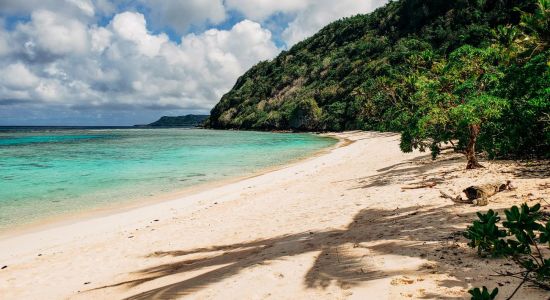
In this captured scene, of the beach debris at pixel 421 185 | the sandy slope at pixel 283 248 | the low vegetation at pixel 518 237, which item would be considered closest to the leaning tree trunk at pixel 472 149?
the sandy slope at pixel 283 248

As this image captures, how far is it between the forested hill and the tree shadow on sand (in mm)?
3368

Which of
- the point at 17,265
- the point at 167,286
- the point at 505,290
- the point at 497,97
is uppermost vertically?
the point at 497,97

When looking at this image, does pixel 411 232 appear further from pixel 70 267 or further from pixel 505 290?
pixel 70 267

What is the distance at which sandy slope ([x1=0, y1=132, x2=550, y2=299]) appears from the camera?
4.82 metres

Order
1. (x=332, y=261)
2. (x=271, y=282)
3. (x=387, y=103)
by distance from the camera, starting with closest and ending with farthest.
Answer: (x=271, y=282) → (x=332, y=261) → (x=387, y=103)

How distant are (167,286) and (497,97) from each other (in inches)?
435

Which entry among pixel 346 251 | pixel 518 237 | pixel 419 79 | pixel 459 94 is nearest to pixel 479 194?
pixel 346 251

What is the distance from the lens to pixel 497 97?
11.0 meters

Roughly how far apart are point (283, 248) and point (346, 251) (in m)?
1.47

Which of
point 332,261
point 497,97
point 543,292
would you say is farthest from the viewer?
point 497,97

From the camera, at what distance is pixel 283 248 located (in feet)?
23.5

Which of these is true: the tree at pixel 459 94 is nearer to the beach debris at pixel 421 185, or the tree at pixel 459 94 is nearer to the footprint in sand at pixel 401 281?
the beach debris at pixel 421 185

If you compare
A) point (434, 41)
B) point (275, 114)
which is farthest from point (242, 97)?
point (434, 41)

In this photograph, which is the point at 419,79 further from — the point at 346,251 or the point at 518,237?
the point at 518,237
